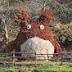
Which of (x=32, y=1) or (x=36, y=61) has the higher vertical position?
(x=32, y=1)

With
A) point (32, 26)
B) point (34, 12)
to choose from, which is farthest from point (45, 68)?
point (34, 12)

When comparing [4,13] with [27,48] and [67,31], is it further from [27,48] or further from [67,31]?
[27,48]

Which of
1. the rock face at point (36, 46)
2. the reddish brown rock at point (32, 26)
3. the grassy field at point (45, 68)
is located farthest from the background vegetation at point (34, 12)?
the grassy field at point (45, 68)

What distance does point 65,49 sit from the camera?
18797 millimetres

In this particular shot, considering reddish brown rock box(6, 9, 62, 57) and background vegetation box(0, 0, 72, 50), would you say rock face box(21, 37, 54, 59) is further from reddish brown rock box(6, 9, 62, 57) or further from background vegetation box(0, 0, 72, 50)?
background vegetation box(0, 0, 72, 50)

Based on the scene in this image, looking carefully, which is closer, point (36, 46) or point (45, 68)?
point (45, 68)

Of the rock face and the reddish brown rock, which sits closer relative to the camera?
the rock face

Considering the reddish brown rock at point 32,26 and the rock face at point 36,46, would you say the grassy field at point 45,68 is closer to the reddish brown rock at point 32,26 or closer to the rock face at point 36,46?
the rock face at point 36,46

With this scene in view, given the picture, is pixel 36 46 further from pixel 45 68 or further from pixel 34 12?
pixel 34 12

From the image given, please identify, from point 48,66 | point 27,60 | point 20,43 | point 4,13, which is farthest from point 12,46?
point 4,13

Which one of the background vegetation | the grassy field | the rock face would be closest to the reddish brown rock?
the rock face

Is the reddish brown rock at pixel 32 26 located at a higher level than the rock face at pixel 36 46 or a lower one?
higher

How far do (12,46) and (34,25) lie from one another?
5.45 feet

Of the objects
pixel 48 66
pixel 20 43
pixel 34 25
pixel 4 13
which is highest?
pixel 4 13
